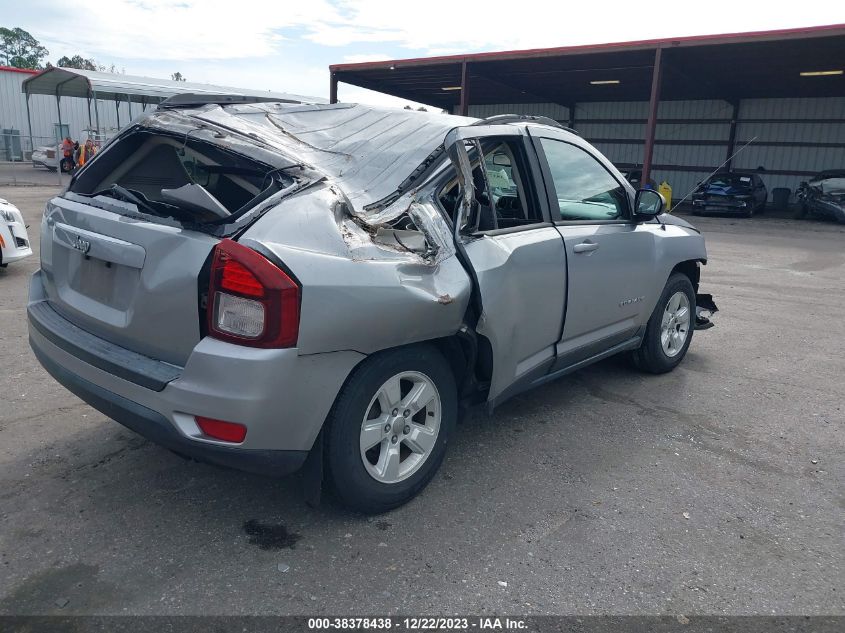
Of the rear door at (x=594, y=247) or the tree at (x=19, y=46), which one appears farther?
the tree at (x=19, y=46)

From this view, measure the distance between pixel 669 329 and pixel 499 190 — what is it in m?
2.24

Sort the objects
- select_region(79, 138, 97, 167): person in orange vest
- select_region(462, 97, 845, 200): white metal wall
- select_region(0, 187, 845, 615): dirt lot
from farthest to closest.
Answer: select_region(462, 97, 845, 200): white metal wall < select_region(79, 138, 97, 167): person in orange vest < select_region(0, 187, 845, 615): dirt lot

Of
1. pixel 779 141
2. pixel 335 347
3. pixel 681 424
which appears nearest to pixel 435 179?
pixel 335 347

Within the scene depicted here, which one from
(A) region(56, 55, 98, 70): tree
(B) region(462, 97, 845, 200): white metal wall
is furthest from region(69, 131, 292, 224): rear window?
(A) region(56, 55, 98, 70): tree

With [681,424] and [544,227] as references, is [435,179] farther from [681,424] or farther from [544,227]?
[681,424]

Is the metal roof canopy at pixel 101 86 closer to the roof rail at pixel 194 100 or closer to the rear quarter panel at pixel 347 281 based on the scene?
the roof rail at pixel 194 100

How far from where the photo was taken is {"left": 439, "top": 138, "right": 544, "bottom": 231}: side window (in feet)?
10.9

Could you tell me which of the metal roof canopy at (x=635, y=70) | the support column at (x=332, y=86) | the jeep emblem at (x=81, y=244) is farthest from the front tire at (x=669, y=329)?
the support column at (x=332, y=86)

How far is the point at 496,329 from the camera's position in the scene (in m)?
3.28

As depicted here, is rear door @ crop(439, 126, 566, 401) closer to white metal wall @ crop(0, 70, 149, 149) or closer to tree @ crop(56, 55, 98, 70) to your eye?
white metal wall @ crop(0, 70, 149, 149)

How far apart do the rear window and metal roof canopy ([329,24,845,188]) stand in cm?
1807

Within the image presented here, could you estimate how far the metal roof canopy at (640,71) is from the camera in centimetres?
1845

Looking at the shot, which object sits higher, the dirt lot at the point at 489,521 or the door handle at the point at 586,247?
the door handle at the point at 586,247

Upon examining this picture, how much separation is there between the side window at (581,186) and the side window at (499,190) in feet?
0.76
